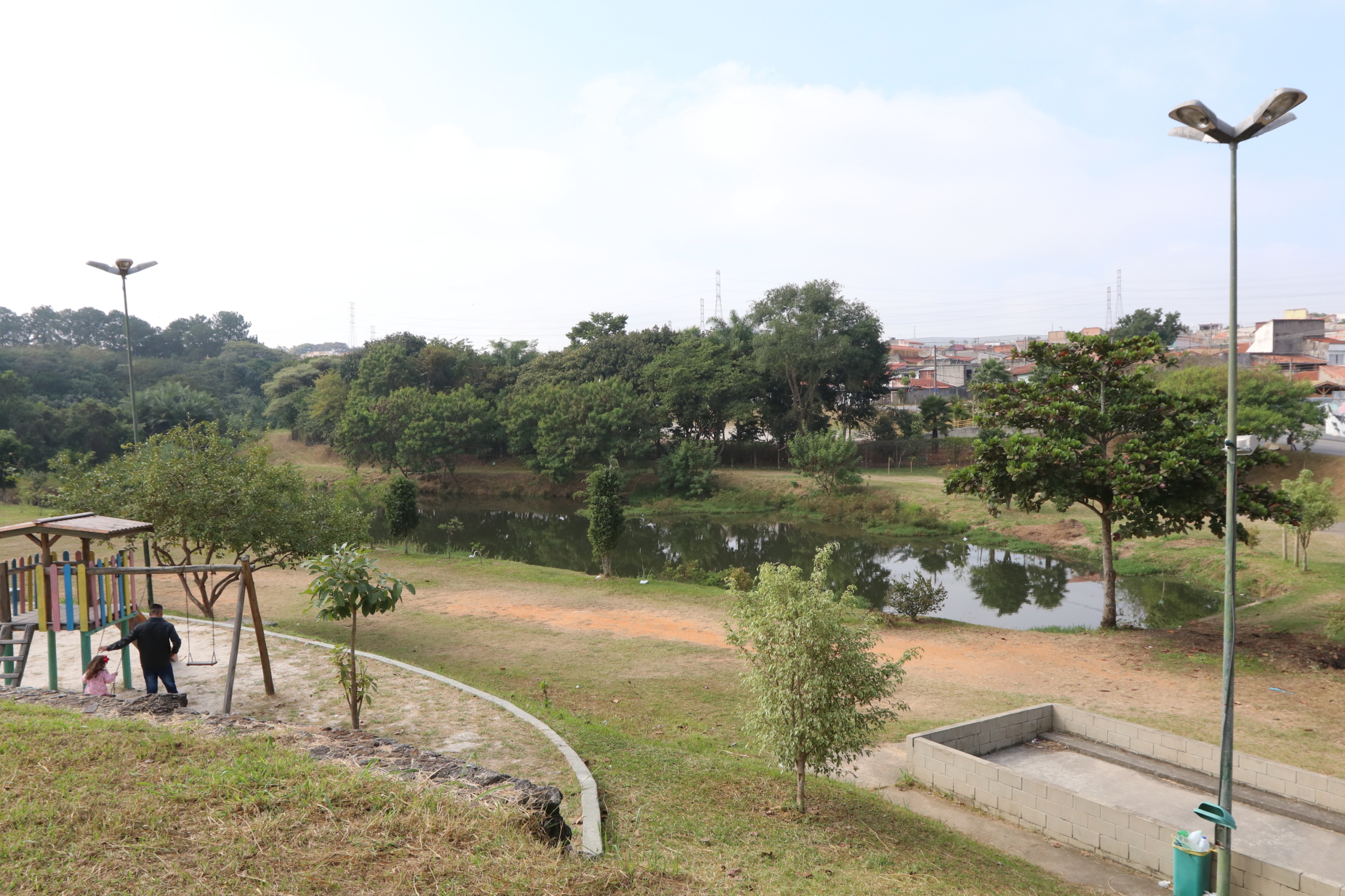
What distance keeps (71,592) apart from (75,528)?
87 cm

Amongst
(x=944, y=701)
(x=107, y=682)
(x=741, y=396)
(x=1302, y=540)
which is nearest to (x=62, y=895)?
(x=107, y=682)

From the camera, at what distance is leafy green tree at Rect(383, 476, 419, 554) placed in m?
27.0

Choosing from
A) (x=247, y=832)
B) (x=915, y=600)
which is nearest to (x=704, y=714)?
(x=247, y=832)

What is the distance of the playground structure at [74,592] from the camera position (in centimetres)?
1032

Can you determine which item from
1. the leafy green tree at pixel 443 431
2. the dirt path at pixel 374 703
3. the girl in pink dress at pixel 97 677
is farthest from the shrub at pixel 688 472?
the girl in pink dress at pixel 97 677

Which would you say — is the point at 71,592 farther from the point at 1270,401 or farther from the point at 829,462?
the point at 1270,401

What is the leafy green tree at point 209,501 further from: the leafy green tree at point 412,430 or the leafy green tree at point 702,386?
the leafy green tree at point 702,386

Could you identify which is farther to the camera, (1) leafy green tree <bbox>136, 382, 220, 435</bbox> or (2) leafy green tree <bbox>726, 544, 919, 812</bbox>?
(1) leafy green tree <bbox>136, 382, 220, 435</bbox>

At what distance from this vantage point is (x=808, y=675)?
797 centimetres

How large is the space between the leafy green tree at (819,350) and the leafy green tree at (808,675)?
123ft

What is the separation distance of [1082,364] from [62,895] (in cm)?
1705

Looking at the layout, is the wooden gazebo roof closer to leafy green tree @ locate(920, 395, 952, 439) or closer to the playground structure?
the playground structure

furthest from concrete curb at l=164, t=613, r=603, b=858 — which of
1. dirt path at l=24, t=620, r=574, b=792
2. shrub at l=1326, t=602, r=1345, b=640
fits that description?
shrub at l=1326, t=602, r=1345, b=640

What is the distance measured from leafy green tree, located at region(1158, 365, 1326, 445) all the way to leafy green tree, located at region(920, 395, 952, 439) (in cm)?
1261
